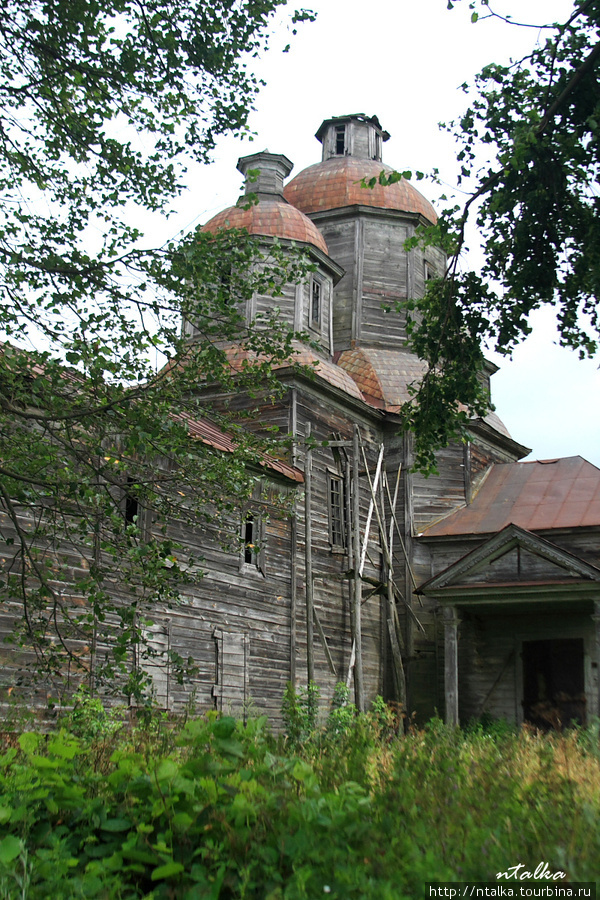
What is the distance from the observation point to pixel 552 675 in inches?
740

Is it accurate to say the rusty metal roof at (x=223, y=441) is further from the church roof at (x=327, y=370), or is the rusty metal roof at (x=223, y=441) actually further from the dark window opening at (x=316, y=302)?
the dark window opening at (x=316, y=302)

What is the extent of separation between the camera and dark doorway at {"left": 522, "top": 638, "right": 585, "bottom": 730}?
60.7 ft

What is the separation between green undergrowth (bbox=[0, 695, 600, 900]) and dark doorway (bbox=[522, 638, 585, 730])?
44.0ft

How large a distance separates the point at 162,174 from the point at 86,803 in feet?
18.0

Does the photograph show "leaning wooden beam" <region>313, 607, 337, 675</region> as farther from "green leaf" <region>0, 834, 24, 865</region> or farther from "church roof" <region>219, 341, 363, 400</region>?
"green leaf" <region>0, 834, 24, 865</region>

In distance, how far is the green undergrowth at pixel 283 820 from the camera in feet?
13.2

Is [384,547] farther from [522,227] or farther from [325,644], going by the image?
[522,227]

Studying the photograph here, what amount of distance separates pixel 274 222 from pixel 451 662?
11721mm

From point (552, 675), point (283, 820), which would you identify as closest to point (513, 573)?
point (552, 675)

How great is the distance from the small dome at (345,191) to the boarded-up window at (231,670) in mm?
14641

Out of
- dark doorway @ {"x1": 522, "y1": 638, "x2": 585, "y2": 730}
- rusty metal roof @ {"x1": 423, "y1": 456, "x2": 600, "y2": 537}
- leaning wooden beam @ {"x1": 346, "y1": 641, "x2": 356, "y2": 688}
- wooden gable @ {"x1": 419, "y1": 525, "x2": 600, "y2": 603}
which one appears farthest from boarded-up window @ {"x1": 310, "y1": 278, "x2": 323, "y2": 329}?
dark doorway @ {"x1": 522, "y1": 638, "x2": 585, "y2": 730}

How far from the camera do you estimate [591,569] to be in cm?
1655

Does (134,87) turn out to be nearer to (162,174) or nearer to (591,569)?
(162,174)

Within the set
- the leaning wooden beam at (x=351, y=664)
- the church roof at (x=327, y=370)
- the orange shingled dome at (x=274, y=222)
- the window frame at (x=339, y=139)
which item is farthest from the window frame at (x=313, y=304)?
the leaning wooden beam at (x=351, y=664)
